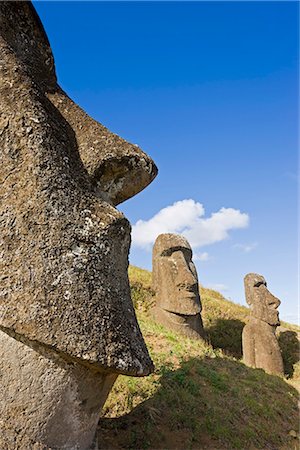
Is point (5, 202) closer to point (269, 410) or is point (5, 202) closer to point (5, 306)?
point (5, 306)

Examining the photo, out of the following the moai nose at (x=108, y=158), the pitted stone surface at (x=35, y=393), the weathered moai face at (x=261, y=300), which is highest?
the weathered moai face at (x=261, y=300)

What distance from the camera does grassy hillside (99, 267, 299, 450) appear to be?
543 centimetres

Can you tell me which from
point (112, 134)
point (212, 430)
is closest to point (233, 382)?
point (212, 430)

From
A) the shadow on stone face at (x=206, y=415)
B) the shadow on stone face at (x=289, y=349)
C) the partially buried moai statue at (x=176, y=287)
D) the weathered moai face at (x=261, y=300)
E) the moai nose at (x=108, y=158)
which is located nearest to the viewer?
the moai nose at (x=108, y=158)

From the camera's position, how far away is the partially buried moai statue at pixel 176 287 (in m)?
11.6

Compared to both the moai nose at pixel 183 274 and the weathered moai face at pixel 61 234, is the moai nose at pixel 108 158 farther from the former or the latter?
the moai nose at pixel 183 274

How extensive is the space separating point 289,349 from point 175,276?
14.8 ft

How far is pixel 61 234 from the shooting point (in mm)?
2586

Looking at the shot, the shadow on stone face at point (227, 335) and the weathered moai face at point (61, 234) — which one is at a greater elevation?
the shadow on stone face at point (227, 335)

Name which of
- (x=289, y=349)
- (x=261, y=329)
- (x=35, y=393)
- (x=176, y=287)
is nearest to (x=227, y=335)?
(x=289, y=349)

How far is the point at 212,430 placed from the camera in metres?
5.93

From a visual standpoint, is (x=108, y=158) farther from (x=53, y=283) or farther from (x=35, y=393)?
(x=35, y=393)

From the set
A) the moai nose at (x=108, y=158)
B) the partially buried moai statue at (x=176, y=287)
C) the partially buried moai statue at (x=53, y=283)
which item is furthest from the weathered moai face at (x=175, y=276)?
the partially buried moai statue at (x=53, y=283)

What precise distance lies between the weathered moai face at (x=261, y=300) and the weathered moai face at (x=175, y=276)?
164 cm
